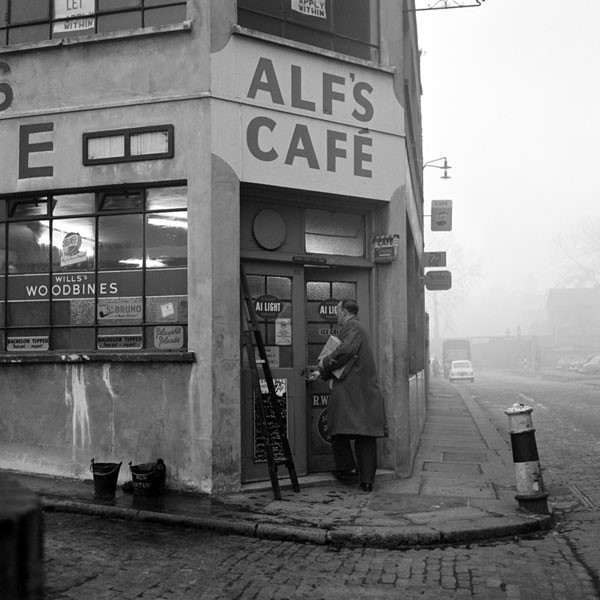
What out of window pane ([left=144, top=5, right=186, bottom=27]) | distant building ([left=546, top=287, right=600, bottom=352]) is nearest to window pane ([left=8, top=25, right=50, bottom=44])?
window pane ([left=144, top=5, right=186, bottom=27])

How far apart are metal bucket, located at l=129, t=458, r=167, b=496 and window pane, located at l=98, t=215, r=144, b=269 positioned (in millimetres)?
2180

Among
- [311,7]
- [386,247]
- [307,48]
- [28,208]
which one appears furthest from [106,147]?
[386,247]

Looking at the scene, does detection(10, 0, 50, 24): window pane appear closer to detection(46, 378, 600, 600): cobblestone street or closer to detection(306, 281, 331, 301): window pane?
detection(306, 281, 331, 301): window pane

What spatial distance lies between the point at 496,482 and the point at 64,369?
5.08 meters

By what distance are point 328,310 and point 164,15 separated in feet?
12.6

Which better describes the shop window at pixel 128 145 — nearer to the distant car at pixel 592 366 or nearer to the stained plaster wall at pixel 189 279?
the stained plaster wall at pixel 189 279

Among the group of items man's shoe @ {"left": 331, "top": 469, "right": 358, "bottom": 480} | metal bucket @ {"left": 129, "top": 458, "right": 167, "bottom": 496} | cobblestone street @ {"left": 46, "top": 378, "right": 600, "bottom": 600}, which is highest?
metal bucket @ {"left": 129, "top": 458, "right": 167, "bottom": 496}

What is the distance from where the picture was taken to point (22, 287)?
879 centimetres

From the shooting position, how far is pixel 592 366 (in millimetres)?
54125

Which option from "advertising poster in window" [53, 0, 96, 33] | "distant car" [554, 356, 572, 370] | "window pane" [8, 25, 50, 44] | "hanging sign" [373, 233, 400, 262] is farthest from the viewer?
"distant car" [554, 356, 572, 370]

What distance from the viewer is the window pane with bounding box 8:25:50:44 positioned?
28.9ft

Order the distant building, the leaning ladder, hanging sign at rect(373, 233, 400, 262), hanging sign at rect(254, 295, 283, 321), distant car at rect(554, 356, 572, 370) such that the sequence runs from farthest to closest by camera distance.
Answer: the distant building → distant car at rect(554, 356, 572, 370) → hanging sign at rect(373, 233, 400, 262) → hanging sign at rect(254, 295, 283, 321) → the leaning ladder

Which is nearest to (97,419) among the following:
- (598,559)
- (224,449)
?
(224,449)

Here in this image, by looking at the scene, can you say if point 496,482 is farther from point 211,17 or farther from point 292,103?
point 211,17
